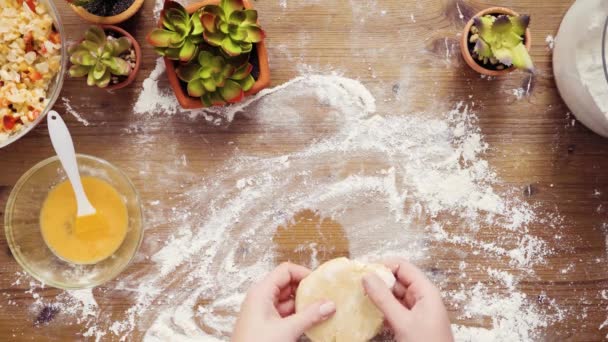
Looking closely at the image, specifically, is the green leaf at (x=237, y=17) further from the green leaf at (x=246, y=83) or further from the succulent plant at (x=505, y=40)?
the succulent plant at (x=505, y=40)

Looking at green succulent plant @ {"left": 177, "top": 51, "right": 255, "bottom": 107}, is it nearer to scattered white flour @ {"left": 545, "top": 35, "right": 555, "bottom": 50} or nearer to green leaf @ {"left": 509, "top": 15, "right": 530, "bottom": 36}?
green leaf @ {"left": 509, "top": 15, "right": 530, "bottom": 36}

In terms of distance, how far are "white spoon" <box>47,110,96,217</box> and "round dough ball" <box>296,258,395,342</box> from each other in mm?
456

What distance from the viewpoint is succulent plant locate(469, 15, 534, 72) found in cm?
101

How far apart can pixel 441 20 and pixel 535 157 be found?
34cm

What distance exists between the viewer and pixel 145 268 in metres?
1.18

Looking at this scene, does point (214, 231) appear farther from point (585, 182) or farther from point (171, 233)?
point (585, 182)

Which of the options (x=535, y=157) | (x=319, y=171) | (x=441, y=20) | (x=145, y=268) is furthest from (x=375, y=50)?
(x=145, y=268)

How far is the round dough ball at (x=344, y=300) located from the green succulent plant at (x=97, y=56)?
0.54 m

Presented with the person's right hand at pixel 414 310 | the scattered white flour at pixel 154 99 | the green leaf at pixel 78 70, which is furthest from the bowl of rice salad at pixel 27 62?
the person's right hand at pixel 414 310

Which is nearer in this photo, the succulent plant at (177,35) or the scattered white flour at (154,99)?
the succulent plant at (177,35)

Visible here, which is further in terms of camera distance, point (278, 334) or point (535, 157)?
point (535, 157)

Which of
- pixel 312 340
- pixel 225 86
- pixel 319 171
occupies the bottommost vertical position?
pixel 312 340

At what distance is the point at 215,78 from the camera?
1.03 meters

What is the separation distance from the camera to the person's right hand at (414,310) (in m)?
1.00
